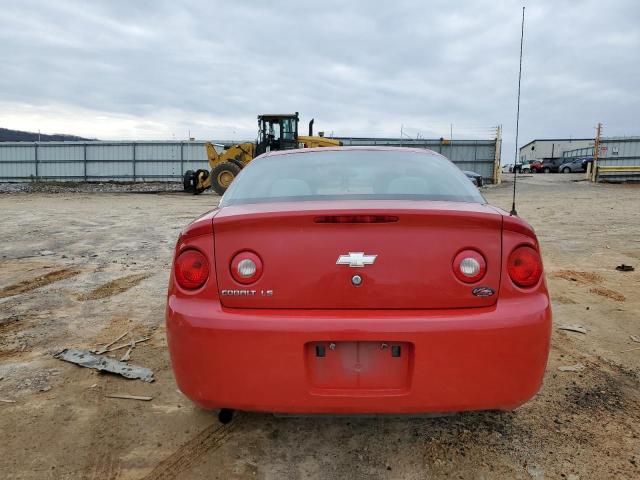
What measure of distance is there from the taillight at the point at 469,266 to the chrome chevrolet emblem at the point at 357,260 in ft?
1.11

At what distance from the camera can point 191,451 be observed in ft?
7.43

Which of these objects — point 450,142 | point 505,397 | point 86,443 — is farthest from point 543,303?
point 450,142

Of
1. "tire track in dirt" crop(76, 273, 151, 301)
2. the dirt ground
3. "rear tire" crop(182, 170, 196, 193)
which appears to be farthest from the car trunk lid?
"rear tire" crop(182, 170, 196, 193)

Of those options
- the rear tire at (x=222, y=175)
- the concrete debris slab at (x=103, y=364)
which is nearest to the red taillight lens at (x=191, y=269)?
the concrete debris slab at (x=103, y=364)

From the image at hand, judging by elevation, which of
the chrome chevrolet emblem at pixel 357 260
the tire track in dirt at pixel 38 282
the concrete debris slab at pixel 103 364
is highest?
the chrome chevrolet emblem at pixel 357 260

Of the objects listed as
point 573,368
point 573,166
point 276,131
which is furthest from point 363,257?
point 573,166

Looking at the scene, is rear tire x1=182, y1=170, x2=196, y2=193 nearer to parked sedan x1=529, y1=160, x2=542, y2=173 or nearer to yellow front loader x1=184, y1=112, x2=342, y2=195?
yellow front loader x1=184, y1=112, x2=342, y2=195

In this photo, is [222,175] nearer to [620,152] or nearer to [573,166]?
[620,152]

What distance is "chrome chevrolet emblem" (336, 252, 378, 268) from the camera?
1.94 m

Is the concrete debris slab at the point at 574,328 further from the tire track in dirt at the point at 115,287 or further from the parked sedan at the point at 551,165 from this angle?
the parked sedan at the point at 551,165

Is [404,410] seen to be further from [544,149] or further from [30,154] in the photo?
[544,149]

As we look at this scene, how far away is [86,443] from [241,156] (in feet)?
62.3

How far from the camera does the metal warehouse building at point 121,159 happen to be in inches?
1168

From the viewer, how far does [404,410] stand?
193 cm
